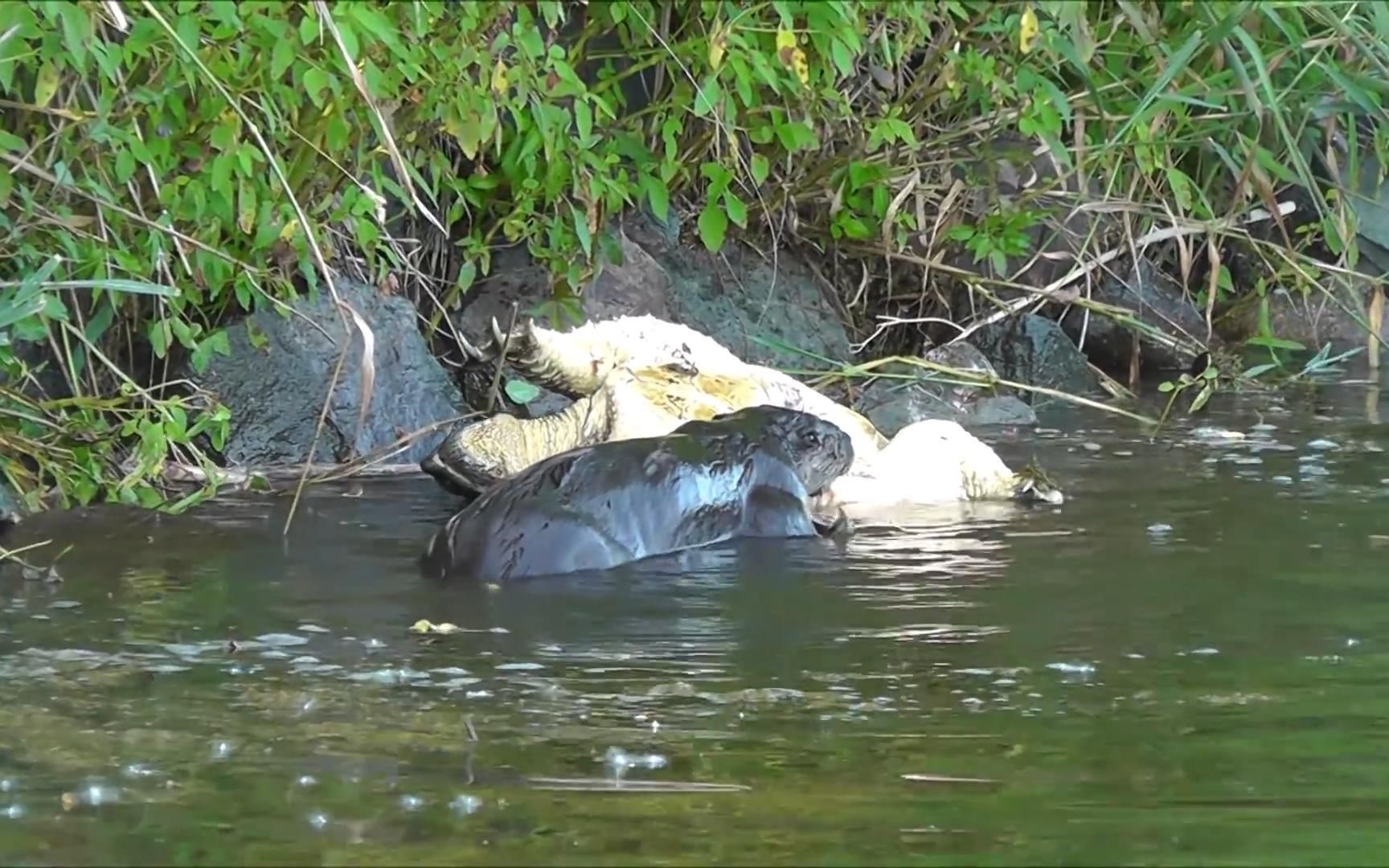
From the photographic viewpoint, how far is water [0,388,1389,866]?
2.16 m

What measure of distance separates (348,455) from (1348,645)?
2685mm

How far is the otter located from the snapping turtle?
0.19m

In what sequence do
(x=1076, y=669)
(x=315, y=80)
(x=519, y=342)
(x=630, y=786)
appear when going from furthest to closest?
(x=519, y=342), (x=315, y=80), (x=1076, y=669), (x=630, y=786)

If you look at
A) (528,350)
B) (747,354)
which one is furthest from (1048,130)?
(528,350)

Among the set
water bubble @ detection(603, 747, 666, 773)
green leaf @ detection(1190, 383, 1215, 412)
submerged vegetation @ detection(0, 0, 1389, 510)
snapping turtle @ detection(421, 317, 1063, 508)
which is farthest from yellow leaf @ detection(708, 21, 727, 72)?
water bubble @ detection(603, 747, 666, 773)

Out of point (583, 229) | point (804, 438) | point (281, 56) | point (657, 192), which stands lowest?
point (804, 438)

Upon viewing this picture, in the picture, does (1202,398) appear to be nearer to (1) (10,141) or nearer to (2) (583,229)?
(2) (583,229)

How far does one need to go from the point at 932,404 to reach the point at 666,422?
134cm

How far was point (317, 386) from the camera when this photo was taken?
505cm

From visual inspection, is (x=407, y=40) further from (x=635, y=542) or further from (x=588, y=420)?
(x=635, y=542)

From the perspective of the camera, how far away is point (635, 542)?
151 inches

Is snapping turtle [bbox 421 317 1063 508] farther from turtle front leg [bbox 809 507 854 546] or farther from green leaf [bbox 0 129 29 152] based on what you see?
green leaf [bbox 0 129 29 152]

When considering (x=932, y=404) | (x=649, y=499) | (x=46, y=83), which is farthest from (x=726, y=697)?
(x=932, y=404)

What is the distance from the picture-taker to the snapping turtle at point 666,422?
4.51 meters
